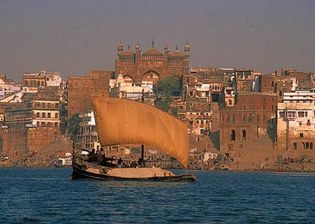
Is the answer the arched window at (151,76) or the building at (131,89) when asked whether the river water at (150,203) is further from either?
the arched window at (151,76)

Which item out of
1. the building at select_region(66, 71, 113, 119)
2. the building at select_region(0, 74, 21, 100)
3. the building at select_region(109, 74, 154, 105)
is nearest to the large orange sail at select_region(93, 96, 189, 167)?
the building at select_region(109, 74, 154, 105)

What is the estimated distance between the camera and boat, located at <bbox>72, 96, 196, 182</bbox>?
A: 82750mm

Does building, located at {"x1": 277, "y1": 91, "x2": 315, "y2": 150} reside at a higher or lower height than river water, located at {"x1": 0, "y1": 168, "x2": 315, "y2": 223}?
higher

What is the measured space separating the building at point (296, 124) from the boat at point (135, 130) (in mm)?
48094

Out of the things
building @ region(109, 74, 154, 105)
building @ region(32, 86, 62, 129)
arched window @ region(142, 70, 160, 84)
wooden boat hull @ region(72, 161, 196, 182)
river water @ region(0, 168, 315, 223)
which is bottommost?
river water @ region(0, 168, 315, 223)

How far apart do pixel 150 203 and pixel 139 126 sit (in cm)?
2449

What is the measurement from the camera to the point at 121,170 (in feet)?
260

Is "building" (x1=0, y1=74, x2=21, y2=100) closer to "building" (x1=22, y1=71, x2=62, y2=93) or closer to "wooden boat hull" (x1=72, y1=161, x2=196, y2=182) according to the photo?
"building" (x1=22, y1=71, x2=62, y2=93)

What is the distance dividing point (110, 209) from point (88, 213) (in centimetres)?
198

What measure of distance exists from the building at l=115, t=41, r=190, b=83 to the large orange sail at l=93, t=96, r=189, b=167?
271 ft

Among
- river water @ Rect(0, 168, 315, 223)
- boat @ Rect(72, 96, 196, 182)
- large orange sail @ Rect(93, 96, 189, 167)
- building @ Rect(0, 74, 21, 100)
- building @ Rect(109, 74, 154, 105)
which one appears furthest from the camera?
building @ Rect(0, 74, 21, 100)

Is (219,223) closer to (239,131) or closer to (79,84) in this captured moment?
(239,131)

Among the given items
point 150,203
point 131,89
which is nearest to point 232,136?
point 131,89

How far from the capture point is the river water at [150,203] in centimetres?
5184
